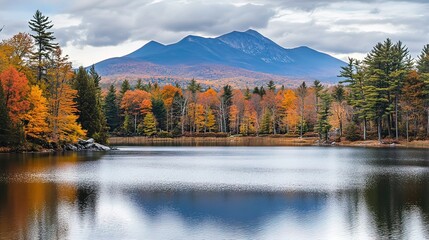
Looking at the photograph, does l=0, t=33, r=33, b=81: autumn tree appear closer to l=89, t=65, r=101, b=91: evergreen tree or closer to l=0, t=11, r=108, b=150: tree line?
l=0, t=11, r=108, b=150: tree line

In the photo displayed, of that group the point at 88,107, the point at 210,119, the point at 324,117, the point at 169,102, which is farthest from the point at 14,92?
the point at 169,102

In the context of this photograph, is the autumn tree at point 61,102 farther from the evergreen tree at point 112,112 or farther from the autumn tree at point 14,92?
the evergreen tree at point 112,112

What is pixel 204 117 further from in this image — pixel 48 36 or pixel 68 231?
pixel 68 231

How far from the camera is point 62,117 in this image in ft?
234

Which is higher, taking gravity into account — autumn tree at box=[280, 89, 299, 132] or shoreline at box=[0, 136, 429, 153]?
autumn tree at box=[280, 89, 299, 132]

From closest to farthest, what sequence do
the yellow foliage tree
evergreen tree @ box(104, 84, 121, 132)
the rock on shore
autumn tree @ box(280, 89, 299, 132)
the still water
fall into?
the still water
the rock on shore
autumn tree @ box(280, 89, 299, 132)
evergreen tree @ box(104, 84, 121, 132)
the yellow foliage tree

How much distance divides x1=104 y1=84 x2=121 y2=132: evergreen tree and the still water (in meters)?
82.3

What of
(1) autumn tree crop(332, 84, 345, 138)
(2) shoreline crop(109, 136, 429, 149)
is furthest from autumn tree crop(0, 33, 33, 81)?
(1) autumn tree crop(332, 84, 345, 138)

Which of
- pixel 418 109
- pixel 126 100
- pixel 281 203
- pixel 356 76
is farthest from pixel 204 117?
pixel 281 203

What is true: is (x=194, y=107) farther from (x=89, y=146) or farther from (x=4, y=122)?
(x=4, y=122)

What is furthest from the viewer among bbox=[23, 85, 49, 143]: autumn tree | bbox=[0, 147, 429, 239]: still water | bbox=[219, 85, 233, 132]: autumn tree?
bbox=[219, 85, 233, 132]: autumn tree

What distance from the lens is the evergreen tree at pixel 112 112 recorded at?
12512 centimetres

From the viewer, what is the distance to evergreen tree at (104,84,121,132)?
125m

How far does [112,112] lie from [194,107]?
2041cm
